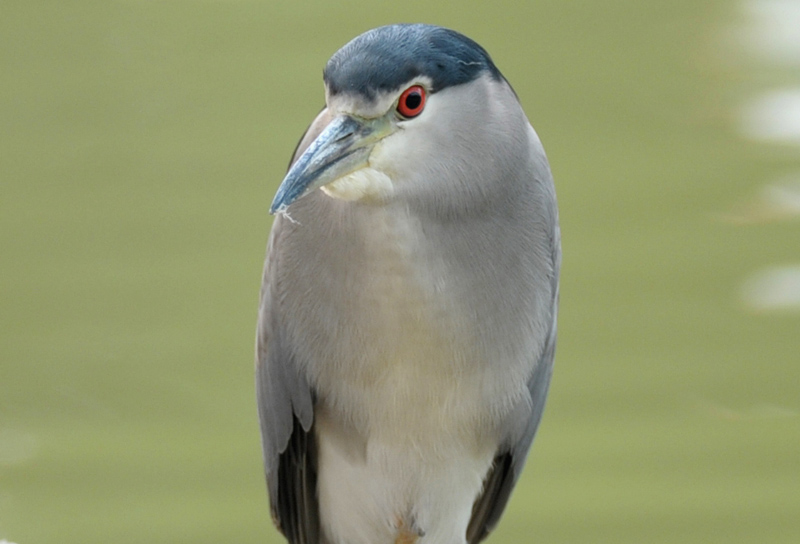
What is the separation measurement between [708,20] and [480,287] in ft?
8.68

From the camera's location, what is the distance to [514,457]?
200 centimetres

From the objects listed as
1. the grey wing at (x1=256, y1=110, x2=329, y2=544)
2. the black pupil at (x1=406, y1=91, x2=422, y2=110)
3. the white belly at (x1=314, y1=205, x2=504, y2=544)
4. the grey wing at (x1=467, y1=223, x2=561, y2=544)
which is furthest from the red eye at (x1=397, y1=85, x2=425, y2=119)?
the grey wing at (x1=467, y1=223, x2=561, y2=544)

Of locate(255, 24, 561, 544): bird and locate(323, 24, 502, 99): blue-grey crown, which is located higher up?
locate(323, 24, 502, 99): blue-grey crown

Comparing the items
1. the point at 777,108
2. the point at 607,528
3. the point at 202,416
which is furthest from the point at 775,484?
the point at 202,416

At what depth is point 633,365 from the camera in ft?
11.5

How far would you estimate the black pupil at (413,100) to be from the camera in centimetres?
153

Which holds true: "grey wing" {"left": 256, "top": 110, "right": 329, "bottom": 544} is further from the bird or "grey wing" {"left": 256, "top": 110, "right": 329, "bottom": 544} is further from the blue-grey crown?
the blue-grey crown

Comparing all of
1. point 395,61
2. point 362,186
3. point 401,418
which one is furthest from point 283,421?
point 395,61

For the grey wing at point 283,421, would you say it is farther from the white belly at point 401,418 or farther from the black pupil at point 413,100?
the black pupil at point 413,100

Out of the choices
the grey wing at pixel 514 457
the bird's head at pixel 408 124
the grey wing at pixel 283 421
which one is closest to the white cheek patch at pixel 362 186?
the bird's head at pixel 408 124

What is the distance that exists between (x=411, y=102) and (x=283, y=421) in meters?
0.60

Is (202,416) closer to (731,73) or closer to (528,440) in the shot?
(528,440)

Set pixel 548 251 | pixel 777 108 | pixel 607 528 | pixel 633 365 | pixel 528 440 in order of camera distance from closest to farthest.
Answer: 1. pixel 548 251
2. pixel 528 440
3. pixel 607 528
4. pixel 633 365
5. pixel 777 108

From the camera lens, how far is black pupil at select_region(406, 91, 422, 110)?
5.02 ft
